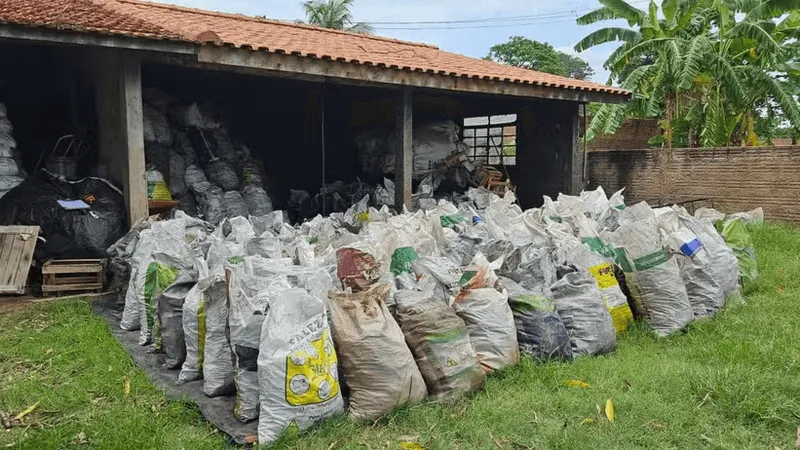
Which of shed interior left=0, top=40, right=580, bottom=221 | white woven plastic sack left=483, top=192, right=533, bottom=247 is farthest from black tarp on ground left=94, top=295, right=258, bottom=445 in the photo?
shed interior left=0, top=40, right=580, bottom=221

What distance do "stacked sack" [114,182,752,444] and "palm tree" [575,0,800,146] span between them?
548 cm

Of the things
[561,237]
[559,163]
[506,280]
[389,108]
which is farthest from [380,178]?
[506,280]

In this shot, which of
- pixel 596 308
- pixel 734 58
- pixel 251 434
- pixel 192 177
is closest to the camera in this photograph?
pixel 251 434

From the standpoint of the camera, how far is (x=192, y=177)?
7438 mm

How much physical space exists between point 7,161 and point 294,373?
5224 mm

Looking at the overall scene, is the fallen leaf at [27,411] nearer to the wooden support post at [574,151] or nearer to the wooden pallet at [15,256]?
the wooden pallet at [15,256]

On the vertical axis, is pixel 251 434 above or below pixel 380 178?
below

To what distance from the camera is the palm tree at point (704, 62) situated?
9094 millimetres

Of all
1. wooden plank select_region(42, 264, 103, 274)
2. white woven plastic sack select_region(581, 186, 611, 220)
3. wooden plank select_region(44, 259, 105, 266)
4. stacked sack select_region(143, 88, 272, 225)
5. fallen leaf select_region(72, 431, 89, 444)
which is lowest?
fallen leaf select_region(72, 431, 89, 444)

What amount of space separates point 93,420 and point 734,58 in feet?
35.5

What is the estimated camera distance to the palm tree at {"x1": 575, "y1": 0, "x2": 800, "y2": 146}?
9094mm

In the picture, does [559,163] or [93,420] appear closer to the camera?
[93,420]

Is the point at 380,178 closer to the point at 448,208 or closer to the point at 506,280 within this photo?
→ the point at 448,208

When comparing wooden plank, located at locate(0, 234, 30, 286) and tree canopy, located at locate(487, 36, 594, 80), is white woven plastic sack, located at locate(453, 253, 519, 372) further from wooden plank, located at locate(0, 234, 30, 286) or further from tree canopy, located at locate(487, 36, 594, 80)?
tree canopy, located at locate(487, 36, 594, 80)
